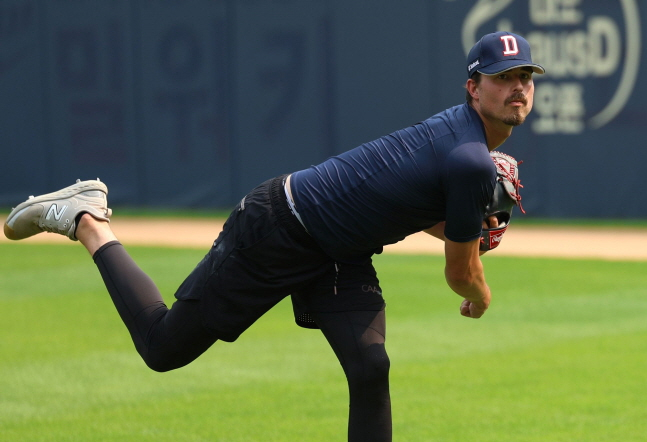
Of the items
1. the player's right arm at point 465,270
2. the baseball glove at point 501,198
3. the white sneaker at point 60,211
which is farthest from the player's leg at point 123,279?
the baseball glove at point 501,198

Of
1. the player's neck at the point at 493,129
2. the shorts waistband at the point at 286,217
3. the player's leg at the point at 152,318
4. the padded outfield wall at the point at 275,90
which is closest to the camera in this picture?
the player's neck at the point at 493,129

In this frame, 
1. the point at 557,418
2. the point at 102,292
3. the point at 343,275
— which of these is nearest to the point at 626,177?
the point at 102,292

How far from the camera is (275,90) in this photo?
17.7 m

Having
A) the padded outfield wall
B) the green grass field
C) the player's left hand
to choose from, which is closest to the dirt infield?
the padded outfield wall

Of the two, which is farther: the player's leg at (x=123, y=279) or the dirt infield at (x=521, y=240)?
the dirt infield at (x=521, y=240)

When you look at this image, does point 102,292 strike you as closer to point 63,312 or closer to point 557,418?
point 63,312

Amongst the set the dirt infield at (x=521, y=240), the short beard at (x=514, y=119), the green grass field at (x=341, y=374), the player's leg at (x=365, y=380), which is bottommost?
the dirt infield at (x=521, y=240)

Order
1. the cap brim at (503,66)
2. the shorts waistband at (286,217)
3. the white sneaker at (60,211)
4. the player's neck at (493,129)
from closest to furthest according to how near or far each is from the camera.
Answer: the cap brim at (503,66) < the player's neck at (493,129) < the shorts waistband at (286,217) < the white sneaker at (60,211)

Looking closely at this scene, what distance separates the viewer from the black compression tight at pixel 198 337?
14.9 feet

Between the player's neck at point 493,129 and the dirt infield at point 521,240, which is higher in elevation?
the player's neck at point 493,129

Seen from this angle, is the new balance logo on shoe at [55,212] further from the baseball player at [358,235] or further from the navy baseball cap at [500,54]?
the navy baseball cap at [500,54]

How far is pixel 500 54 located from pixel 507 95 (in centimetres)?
17

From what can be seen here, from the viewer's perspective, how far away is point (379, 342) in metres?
4.61

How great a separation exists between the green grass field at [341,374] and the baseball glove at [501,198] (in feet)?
4.40
